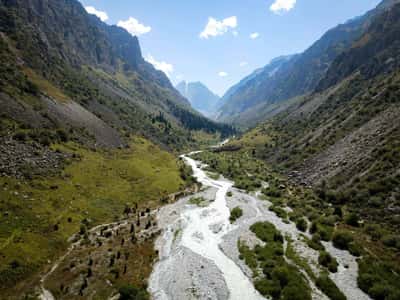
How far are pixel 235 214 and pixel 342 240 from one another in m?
20.7

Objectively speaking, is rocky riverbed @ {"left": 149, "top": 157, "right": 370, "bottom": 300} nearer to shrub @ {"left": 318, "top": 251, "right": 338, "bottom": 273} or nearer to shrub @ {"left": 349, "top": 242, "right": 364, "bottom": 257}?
shrub @ {"left": 318, "top": 251, "right": 338, "bottom": 273}

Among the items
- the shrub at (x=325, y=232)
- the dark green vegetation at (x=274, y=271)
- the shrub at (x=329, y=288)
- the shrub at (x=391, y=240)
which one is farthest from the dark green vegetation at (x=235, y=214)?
the shrub at (x=329, y=288)

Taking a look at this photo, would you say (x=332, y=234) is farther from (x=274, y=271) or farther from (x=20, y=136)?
(x=20, y=136)

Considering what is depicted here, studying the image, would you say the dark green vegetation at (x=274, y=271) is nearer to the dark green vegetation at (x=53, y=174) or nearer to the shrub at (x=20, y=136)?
the dark green vegetation at (x=53, y=174)

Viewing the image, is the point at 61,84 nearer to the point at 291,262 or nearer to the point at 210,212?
the point at 210,212

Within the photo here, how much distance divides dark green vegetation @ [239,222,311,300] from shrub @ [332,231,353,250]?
7.14 metres

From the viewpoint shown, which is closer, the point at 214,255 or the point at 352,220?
the point at 214,255

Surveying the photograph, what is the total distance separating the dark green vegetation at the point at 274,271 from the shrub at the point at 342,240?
714 cm

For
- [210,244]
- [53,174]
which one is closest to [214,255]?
[210,244]

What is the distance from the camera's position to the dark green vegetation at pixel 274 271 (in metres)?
28.4

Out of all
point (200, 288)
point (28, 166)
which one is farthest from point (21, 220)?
point (200, 288)

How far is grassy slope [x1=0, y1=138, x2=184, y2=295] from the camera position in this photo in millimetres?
36312

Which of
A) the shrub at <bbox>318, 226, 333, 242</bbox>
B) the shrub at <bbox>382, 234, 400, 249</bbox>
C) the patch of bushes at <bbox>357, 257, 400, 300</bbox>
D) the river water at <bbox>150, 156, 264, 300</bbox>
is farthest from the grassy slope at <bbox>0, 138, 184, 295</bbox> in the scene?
the shrub at <bbox>382, 234, 400, 249</bbox>

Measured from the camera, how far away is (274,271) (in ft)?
104
